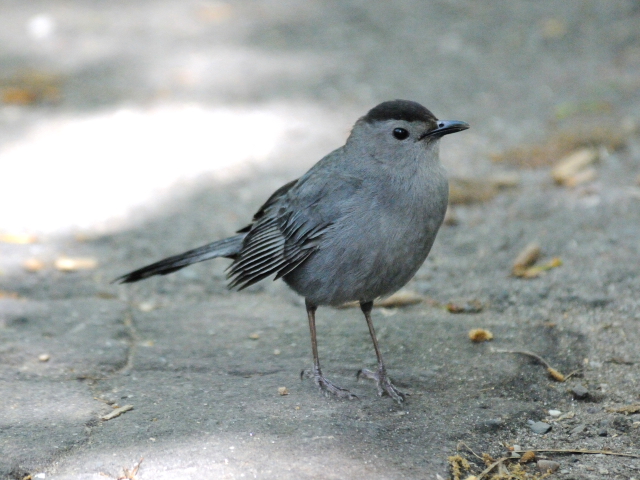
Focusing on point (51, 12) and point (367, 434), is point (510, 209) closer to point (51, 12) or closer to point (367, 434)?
point (367, 434)

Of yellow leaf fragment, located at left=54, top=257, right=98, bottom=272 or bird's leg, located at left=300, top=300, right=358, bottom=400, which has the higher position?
yellow leaf fragment, located at left=54, top=257, right=98, bottom=272

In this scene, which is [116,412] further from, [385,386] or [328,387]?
[385,386]

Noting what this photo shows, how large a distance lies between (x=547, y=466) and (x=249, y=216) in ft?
11.4

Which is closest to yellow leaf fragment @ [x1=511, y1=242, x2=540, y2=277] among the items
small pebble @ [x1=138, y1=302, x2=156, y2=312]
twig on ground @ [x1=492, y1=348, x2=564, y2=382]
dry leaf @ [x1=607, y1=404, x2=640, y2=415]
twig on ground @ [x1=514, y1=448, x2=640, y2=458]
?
twig on ground @ [x1=492, y1=348, x2=564, y2=382]

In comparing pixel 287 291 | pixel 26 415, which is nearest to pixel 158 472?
pixel 26 415

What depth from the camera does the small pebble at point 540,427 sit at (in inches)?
144

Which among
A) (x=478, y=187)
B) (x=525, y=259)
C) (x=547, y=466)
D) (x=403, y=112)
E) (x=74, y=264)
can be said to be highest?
(x=403, y=112)

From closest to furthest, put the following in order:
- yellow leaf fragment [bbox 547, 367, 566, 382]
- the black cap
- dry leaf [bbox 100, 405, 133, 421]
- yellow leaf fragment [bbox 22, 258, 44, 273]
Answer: dry leaf [bbox 100, 405, 133, 421] < yellow leaf fragment [bbox 547, 367, 566, 382] < the black cap < yellow leaf fragment [bbox 22, 258, 44, 273]

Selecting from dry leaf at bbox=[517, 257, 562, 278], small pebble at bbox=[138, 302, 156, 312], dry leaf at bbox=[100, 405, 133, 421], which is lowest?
dry leaf at bbox=[100, 405, 133, 421]

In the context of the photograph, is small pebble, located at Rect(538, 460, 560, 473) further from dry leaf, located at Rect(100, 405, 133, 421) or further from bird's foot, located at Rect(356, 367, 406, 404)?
dry leaf, located at Rect(100, 405, 133, 421)

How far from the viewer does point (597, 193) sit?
6.05 meters

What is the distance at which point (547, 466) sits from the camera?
336 cm

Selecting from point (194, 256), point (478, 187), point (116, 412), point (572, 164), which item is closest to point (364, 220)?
point (194, 256)

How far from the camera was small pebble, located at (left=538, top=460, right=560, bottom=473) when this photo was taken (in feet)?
11.0
